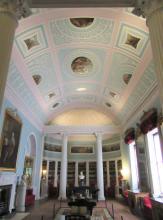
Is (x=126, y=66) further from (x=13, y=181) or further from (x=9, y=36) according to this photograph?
(x=13, y=181)

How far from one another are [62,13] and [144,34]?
3358 millimetres

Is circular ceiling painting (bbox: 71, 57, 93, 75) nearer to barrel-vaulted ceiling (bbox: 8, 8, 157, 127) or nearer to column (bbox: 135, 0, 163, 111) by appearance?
barrel-vaulted ceiling (bbox: 8, 8, 157, 127)

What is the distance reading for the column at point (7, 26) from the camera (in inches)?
141

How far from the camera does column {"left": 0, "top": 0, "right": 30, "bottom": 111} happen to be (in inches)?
141

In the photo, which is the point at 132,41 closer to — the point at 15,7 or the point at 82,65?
the point at 82,65

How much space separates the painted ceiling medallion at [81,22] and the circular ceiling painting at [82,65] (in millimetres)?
2577

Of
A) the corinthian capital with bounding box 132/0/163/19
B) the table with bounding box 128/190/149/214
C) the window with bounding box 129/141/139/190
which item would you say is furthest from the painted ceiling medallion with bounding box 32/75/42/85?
the table with bounding box 128/190/149/214

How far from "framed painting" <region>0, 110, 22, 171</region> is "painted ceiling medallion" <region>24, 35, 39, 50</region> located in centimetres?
337

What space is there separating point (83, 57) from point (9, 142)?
6027mm

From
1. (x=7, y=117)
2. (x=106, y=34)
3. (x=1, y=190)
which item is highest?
(x=106, y=34)

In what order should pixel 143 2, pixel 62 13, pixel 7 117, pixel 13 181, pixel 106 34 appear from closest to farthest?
pixel 143 2 → pixel 62 13 → pixel 106 34 → pixel 7 117 → pixel 13 181

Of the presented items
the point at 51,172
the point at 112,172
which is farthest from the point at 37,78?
the point at 112,172

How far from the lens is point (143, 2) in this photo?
13.6 feet

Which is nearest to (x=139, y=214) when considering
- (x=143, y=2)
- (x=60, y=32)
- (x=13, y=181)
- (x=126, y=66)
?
(x=13, y=181)
